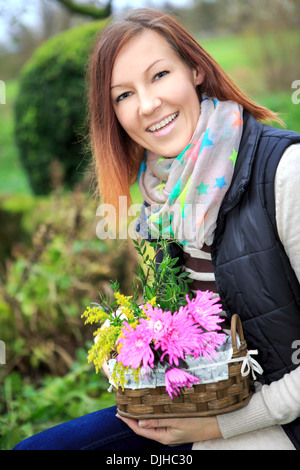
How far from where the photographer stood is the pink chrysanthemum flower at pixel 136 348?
1.31 metres

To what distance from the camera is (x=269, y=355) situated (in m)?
1.48

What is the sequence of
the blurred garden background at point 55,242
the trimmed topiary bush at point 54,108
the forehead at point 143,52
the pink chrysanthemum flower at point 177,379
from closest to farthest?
the pink chrysanthemum flower at point 177,379 < the forehead at point 143,52 < the blurred garden background at point 55,242 < the trimmed topiary bush at point 54,108

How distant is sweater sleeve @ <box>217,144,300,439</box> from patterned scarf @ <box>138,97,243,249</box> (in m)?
0.18

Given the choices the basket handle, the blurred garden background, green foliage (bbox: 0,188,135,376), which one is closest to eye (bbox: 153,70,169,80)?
the blurred garden background

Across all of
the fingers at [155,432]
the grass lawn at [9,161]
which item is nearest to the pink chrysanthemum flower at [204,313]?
the fingers at [155,432]

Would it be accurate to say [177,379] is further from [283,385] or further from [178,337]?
[283,385]

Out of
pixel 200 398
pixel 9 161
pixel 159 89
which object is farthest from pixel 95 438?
pixel 9 161

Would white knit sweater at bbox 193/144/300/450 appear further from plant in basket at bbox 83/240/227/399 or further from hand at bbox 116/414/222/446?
plant in basket at bbox 83/240/227/399

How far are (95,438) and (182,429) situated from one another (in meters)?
0.42

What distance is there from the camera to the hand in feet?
4.81

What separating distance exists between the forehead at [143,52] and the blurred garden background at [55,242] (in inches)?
10.9

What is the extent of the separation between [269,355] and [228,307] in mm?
184

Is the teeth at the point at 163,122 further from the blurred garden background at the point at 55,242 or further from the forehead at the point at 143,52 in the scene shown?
the blurred garden background at the point at 55,242

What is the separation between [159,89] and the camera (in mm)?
1705
